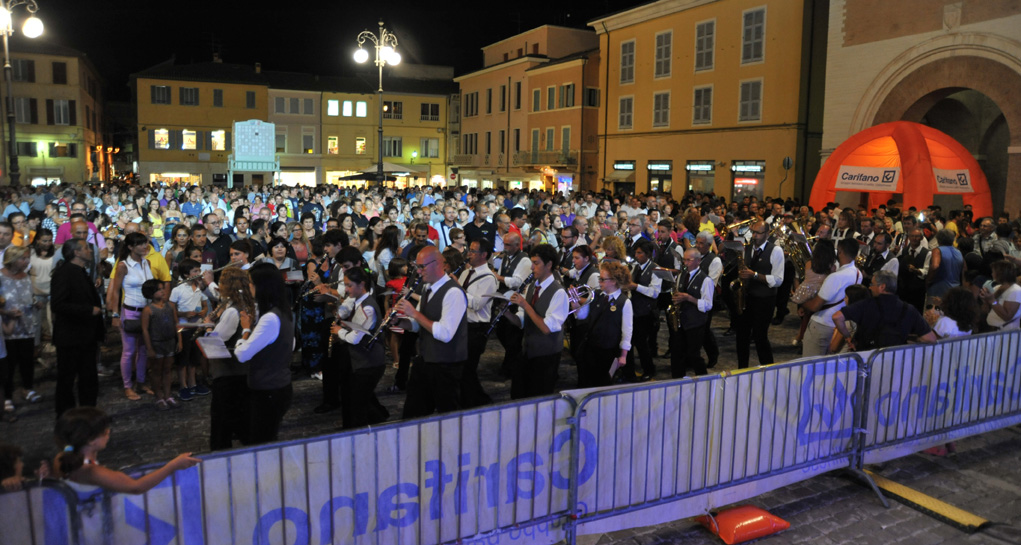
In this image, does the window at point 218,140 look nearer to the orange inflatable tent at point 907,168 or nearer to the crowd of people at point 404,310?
the orange inflatable tent at point 907,168

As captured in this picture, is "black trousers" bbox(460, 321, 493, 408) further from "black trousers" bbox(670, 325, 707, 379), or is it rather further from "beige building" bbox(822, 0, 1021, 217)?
"beige building" bbox(822, 0, 1021, 217)

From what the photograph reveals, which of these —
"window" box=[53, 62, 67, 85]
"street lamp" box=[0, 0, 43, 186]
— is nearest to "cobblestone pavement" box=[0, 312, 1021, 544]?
"street lamp" box=[0, 0, 43, 186]

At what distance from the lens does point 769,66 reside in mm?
26656

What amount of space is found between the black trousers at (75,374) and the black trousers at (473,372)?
3.39 m

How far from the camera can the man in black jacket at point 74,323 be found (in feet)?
20.9

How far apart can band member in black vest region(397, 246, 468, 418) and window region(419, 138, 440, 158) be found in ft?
172

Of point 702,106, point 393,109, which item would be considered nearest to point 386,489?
point 702,106

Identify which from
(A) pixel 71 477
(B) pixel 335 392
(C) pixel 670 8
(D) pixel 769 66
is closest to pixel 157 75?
(C) pixel 670 8

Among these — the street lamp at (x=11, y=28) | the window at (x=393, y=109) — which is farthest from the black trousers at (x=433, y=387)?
the window at (x=393, y=109)

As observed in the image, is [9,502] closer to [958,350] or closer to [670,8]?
[958,350]

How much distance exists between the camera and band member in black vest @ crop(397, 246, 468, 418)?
5508 millimetres

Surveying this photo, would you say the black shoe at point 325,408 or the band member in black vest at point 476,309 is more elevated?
the band member in black vest at point 476,309

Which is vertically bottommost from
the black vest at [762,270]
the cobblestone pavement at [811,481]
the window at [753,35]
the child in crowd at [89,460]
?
the cobblestone pavement at [811,481]

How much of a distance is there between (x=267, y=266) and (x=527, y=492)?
2.43 m
